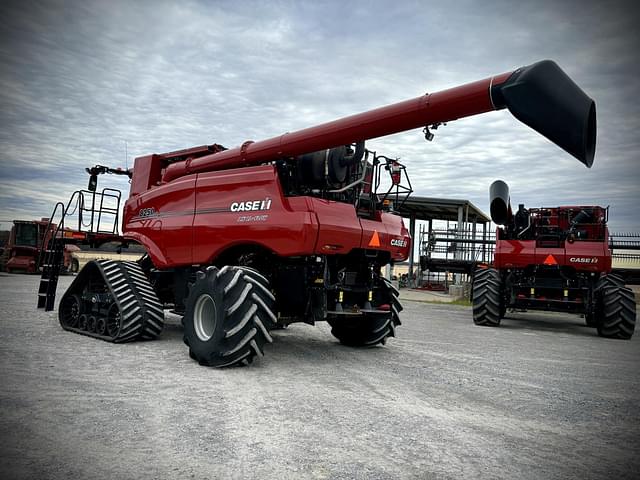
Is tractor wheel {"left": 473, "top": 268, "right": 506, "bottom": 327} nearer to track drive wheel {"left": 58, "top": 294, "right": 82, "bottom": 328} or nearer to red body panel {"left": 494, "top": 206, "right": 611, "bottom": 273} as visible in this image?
red body panel {"left": 494, "top": 206, "right": 611, "bottom": 273}

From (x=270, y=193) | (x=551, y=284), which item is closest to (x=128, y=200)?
(x=270, y=193)

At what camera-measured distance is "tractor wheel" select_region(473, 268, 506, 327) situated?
12.2 meters

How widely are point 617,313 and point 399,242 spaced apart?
6042 millimetres

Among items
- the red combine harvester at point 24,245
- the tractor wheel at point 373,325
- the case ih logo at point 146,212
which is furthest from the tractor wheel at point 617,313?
the red combine harvester at point 24,245

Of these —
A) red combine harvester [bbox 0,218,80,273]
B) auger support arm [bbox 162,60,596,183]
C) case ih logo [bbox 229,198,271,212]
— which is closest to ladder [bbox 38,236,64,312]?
case ih logo [bbox 229,198,271,212]

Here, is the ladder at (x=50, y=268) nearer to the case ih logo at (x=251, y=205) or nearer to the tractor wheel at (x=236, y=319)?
the case ih logo at (x=251, y=205)

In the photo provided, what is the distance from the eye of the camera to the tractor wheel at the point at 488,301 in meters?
12.2

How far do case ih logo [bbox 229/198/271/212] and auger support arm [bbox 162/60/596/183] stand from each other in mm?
975

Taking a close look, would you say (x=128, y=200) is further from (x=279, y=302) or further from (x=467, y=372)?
(x=467, y=372)

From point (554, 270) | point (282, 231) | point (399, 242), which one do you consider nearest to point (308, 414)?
point (282, 231)

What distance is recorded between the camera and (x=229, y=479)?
2.89 m

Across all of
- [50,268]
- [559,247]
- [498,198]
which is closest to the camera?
[50,268]

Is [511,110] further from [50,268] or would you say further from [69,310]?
[50,268]

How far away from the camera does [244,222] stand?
6.52 m
